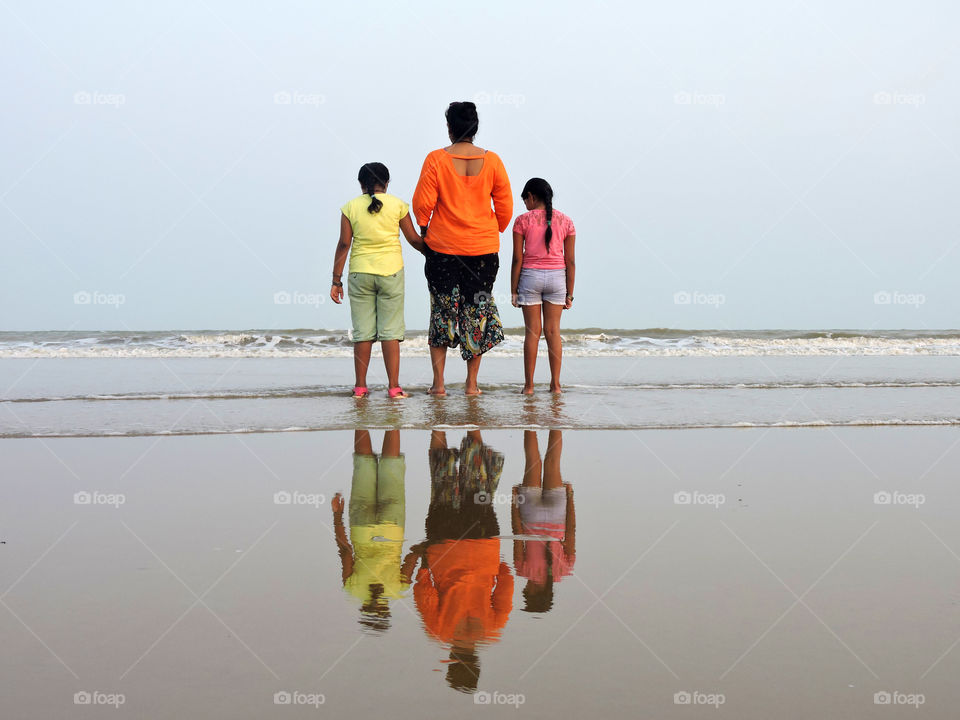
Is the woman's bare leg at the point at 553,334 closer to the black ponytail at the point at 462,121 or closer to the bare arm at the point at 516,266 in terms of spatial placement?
the bare arm at the point at 516,266

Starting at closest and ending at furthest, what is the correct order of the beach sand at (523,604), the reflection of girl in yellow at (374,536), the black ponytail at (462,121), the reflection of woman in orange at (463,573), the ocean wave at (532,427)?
1. the beach sand at (523,604)
2. the reflection of woman in orange at (463,573)
3. the reflection of girl in yellow at (374,536)
4. the ocean wave at (532,427)
5. the black ponytail at (462,121)

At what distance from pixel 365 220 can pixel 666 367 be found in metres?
5.35

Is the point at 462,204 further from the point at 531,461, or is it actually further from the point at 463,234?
the point at 531,461

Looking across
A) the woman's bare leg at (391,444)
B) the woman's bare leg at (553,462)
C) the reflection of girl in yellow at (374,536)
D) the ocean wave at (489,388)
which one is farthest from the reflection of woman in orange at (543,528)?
the ocean wave at (489,388)

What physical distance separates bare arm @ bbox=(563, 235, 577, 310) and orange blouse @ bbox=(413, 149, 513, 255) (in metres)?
0.64

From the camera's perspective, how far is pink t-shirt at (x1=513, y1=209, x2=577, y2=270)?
6.77m

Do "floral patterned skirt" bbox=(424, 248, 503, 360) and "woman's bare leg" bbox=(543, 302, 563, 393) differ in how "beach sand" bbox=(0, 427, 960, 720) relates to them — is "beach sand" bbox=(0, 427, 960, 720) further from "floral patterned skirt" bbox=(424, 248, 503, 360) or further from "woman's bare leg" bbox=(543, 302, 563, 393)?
"woman's bare leg" bbox=(543, 302, 563, 393)

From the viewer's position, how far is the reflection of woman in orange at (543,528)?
207 cm

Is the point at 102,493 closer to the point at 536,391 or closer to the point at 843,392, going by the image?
the point at 536,391

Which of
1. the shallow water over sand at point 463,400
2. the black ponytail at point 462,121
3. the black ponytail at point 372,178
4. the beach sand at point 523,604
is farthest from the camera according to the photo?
the black ponytail at point 372,178

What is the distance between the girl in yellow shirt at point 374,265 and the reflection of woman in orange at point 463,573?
10.3 ft

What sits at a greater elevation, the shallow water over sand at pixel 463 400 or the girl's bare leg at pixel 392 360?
the girl's bare leg at pixel 392 360

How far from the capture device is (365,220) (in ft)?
21.1

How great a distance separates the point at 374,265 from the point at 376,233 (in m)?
0.24
